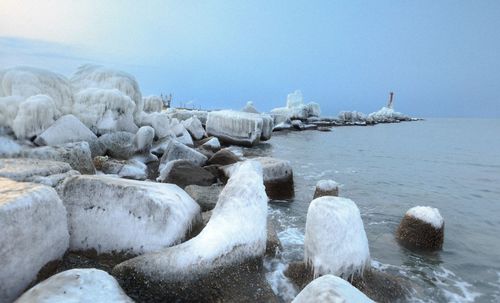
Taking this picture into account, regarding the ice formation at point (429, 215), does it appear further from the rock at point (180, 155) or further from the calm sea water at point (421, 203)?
the rock at point (180, 155)

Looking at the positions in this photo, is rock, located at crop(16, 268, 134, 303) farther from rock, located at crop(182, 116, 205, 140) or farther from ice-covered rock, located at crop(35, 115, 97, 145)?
rock, located at crop(182, 116, 205, 140)

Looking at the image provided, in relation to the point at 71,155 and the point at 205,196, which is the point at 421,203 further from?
the point at 71,155

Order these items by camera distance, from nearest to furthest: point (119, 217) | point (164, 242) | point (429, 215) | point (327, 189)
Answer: point (164, 242)
point (119, 217)
point (429, 215)
point (327, 189)

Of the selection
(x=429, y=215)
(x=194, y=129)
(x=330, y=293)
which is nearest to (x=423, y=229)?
(x=429, y=215)

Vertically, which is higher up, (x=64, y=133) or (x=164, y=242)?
(x=64, y=133)

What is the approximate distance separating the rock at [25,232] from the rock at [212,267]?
756 millimetres

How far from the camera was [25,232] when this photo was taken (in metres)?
3.37

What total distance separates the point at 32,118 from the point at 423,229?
10.6 m

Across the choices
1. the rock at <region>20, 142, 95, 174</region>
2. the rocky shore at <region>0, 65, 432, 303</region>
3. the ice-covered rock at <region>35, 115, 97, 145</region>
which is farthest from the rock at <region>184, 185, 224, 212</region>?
the ice-covered rock at <region>35, 115, 97, 145</region>

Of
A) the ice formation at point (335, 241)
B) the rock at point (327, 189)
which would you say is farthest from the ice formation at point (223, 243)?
the rock at point (327, 189)

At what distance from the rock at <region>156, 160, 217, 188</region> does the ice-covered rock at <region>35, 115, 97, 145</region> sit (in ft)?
10.8

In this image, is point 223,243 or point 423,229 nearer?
point 223,243

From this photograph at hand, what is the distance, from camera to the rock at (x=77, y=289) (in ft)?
9.37

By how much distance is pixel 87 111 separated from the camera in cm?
1312
